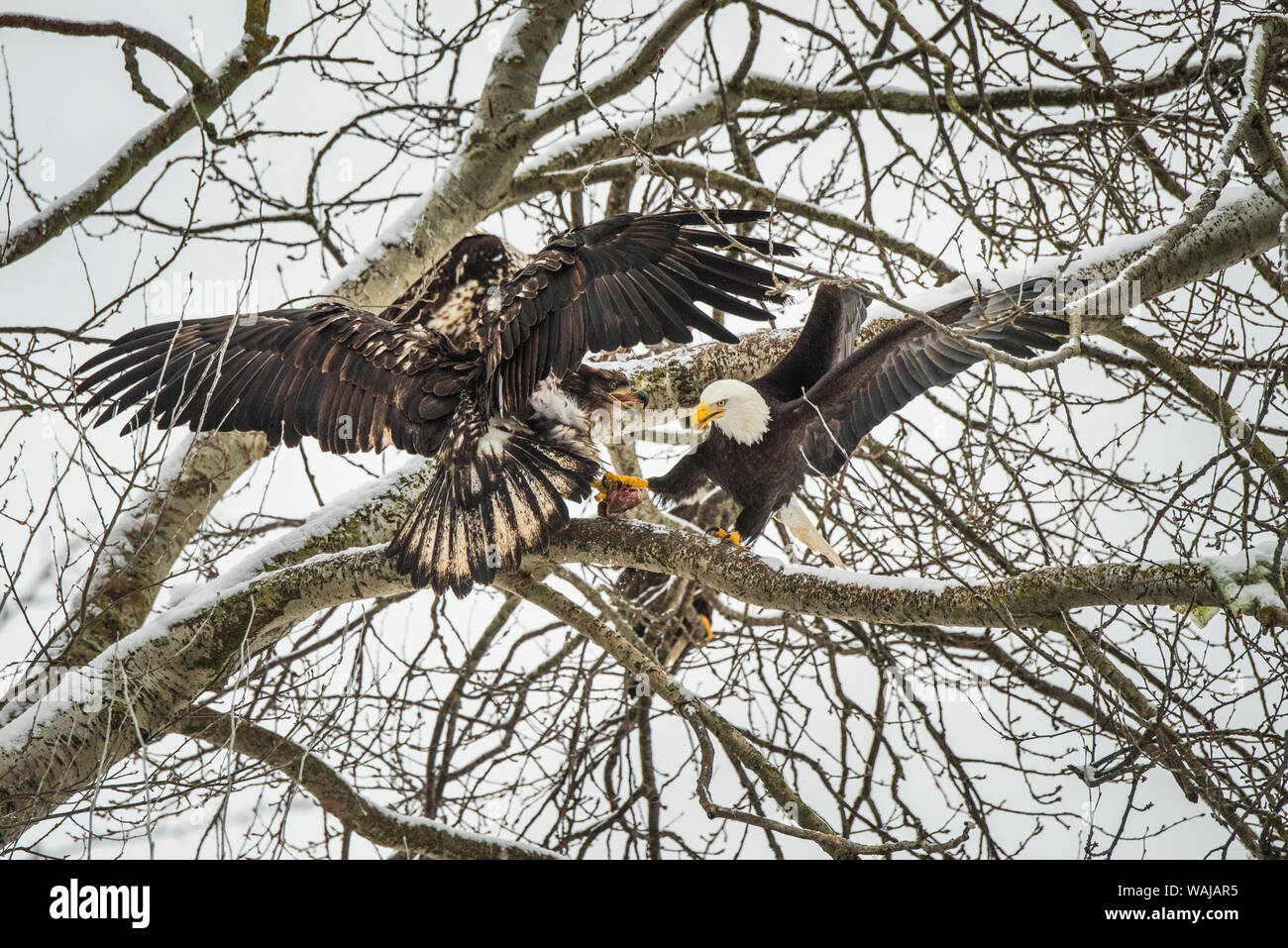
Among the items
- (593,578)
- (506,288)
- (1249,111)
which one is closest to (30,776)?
(506,288)

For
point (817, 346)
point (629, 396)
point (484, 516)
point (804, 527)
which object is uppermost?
point (817, 346)

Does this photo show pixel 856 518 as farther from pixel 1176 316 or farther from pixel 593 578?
pixel 1176 316

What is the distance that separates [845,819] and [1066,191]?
2.70 m

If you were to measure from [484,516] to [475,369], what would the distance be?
57 centimetres

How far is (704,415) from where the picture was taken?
3826mm

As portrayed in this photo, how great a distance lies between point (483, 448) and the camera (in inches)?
132

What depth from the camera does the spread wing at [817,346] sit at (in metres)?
3.97

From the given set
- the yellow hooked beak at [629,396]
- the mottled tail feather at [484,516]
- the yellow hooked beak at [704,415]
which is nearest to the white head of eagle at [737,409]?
the yellow hooked beak at [704,415]

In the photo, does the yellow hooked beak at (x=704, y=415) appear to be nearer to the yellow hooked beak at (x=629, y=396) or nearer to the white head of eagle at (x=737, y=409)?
the white head of eagle at (x=737, y=409)

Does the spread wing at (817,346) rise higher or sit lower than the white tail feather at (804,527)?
higher

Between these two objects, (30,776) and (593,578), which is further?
(593,578)

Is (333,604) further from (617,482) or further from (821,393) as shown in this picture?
(821,393)

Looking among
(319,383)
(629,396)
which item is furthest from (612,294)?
(319,383)

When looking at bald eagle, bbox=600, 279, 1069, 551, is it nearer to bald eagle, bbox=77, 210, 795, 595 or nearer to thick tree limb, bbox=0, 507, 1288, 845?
bald eagle, bbox=77, 210, 795, 595
